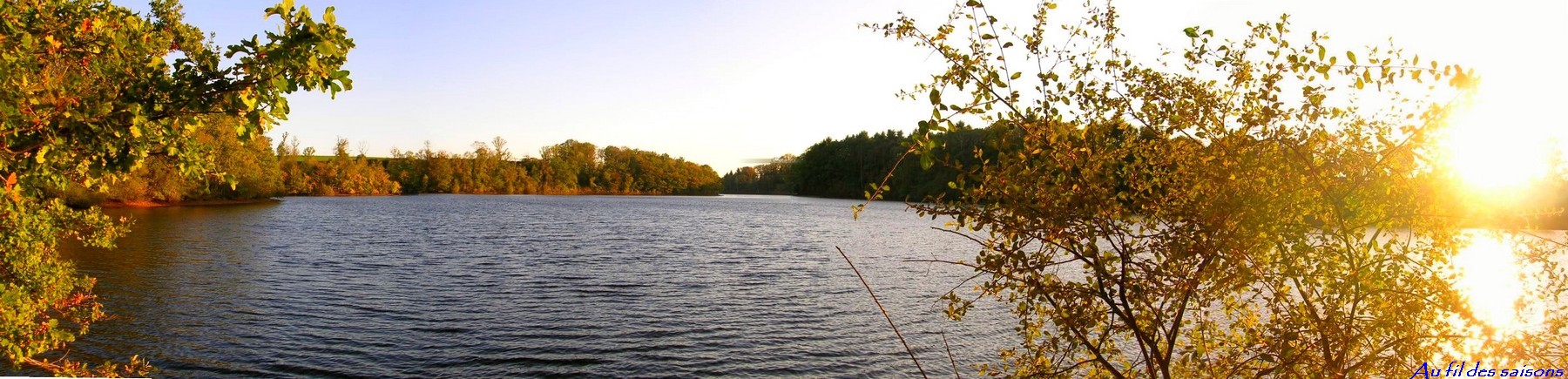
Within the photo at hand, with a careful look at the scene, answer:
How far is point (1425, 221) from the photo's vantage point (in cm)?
419

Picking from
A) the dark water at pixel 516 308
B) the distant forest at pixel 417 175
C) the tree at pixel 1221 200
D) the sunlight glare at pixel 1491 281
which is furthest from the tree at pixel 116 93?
the distant forest at pixel 417 175

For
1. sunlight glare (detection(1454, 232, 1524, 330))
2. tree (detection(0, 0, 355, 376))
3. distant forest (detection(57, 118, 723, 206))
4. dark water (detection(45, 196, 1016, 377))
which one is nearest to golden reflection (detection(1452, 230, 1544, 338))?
sunlight glare (detection(1454, 232, 1524, 330))

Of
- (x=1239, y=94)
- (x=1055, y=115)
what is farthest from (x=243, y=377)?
(x=1239, y=94)

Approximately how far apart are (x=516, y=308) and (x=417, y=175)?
113 metres

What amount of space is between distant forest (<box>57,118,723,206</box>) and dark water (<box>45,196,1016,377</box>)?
26720 millimetres

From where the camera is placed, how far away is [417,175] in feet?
390

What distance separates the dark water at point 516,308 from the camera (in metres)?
12.1

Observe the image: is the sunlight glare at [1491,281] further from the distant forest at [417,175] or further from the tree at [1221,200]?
the distant forest at [417,175]

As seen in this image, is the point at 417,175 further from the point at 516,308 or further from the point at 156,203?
the point at 516,308

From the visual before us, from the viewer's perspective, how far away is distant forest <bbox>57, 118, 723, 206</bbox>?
53.0m

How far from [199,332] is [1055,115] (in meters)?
14.7

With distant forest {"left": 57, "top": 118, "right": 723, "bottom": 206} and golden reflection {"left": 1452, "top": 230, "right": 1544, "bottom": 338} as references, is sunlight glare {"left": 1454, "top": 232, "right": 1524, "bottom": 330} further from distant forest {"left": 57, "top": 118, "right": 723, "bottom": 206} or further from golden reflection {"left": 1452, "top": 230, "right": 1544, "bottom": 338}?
distant forest {"left": 57, "top": 118, "right": 723, "bottom": 206}

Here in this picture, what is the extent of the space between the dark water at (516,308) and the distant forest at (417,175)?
26.7 meters

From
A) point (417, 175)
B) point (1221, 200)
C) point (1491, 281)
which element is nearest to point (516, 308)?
point (1221, 200)
